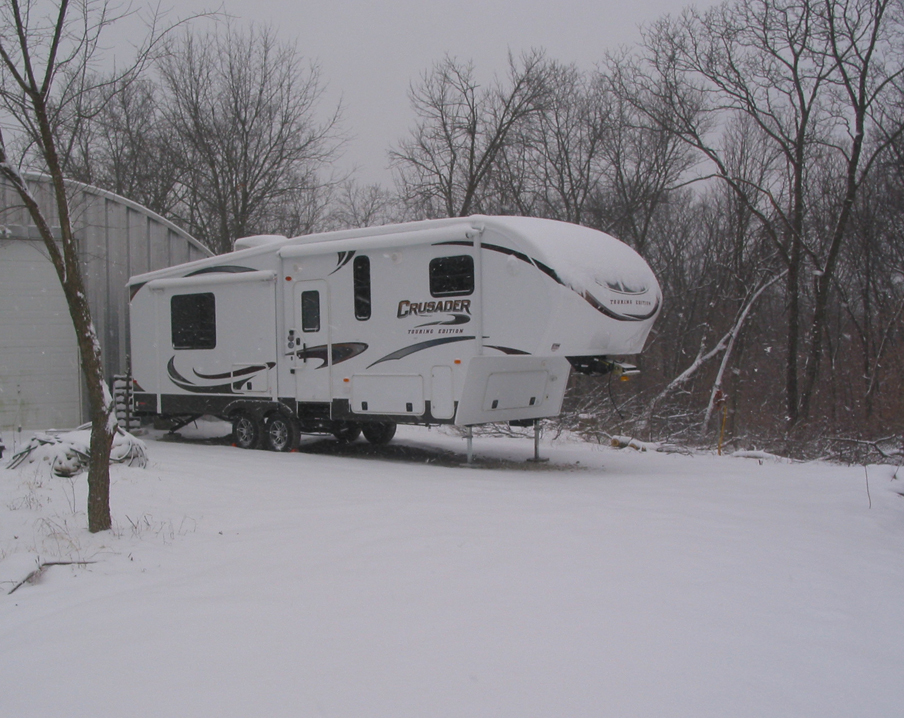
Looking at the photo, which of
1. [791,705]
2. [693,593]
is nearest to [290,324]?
[693,593]

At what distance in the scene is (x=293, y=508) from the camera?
659 centimetres

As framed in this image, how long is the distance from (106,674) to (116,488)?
3955 mm

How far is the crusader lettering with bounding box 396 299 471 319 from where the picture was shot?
929 centimetres

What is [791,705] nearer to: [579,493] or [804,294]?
[579,493]

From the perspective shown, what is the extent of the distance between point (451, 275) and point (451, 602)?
5693mm

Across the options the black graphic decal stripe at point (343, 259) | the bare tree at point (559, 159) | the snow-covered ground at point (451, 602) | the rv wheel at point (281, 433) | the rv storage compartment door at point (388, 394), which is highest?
the bare tree at point (559, 159)

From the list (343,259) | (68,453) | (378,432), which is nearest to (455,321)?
(343,259)

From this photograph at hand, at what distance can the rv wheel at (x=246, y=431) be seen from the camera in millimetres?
11664

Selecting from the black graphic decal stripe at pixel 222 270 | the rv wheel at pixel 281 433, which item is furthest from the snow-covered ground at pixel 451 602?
the black graphic decal stripe at pixel 222 270

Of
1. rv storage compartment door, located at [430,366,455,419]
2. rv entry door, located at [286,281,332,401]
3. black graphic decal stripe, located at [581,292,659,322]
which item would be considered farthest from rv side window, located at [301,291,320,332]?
black graphic decal stripe, located at [581,292,659,322]

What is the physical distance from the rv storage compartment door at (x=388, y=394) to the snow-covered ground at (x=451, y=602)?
2.38 metres

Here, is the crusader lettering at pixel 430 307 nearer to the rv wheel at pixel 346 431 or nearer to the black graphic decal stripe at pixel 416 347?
the black graphic decal stripe at pixel 416 347

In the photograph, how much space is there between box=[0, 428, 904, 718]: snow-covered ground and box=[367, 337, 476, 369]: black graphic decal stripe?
7.81ft

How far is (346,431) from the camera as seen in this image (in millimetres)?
12094
